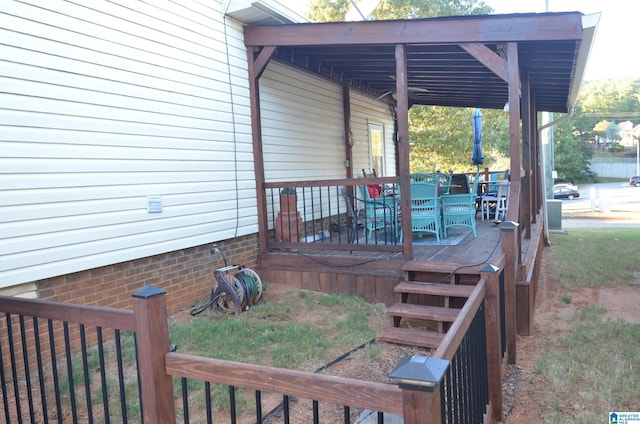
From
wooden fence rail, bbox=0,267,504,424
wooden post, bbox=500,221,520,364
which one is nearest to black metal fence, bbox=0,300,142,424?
wooden fence rail, bbox=0,267,504,424

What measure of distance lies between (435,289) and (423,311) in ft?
A: 0.93

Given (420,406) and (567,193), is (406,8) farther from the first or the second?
(567,193)

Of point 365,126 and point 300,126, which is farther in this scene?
point 365,126

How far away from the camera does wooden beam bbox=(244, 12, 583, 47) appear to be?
4.23 metres

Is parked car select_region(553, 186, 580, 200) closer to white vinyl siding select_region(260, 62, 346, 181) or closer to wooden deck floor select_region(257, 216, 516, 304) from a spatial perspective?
white vinyl siding select_region(260, 62, 346, 181)

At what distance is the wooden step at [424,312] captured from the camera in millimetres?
4004

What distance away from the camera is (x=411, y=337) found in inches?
157

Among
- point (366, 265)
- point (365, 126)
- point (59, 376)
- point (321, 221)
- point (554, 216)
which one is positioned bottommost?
point (554, 216)

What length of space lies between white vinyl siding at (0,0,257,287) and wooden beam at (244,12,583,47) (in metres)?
1.07

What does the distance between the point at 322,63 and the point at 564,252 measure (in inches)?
238

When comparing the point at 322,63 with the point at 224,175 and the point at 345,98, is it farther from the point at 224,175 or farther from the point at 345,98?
the point at 224,175

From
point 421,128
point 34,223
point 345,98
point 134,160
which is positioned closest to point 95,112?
point 134,160

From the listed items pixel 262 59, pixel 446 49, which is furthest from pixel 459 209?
pixel 262 59

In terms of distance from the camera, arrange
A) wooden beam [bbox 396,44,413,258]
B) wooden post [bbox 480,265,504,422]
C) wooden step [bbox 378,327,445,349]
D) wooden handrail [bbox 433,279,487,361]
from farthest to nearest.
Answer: wooden beam [bbox 396,44,413,258] → wooden step [bbox 378,327,445,349] → wooden post [bbox 480,265,504,422] → wooden handrail [bbox 433,279,487,361]
